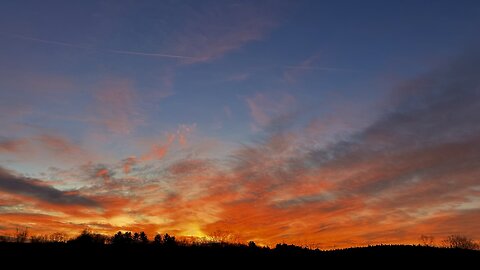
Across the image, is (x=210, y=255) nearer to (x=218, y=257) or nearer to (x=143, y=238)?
(x=218, y=257)

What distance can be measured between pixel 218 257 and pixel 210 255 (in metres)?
1.10

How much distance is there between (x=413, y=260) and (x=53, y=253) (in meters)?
34.9

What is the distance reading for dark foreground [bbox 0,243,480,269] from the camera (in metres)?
41.4

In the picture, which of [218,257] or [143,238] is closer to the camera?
[218,257]

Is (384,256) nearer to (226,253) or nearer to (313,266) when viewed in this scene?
(313,266)

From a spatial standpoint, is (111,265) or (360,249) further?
(360,249)

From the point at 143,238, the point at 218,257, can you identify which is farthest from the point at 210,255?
the point at 143,238

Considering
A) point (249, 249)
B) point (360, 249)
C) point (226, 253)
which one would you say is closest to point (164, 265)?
point (226, 253)

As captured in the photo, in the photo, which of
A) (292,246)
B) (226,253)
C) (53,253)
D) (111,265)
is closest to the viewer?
(111,265)

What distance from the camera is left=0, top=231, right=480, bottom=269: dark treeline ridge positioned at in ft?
138

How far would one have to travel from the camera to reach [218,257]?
45531mm

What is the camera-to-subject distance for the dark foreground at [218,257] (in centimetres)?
4144

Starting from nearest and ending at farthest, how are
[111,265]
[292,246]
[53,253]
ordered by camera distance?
1. [111,265]
2. [53,253]
3. [292,246]

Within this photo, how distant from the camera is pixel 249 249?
49.6m
